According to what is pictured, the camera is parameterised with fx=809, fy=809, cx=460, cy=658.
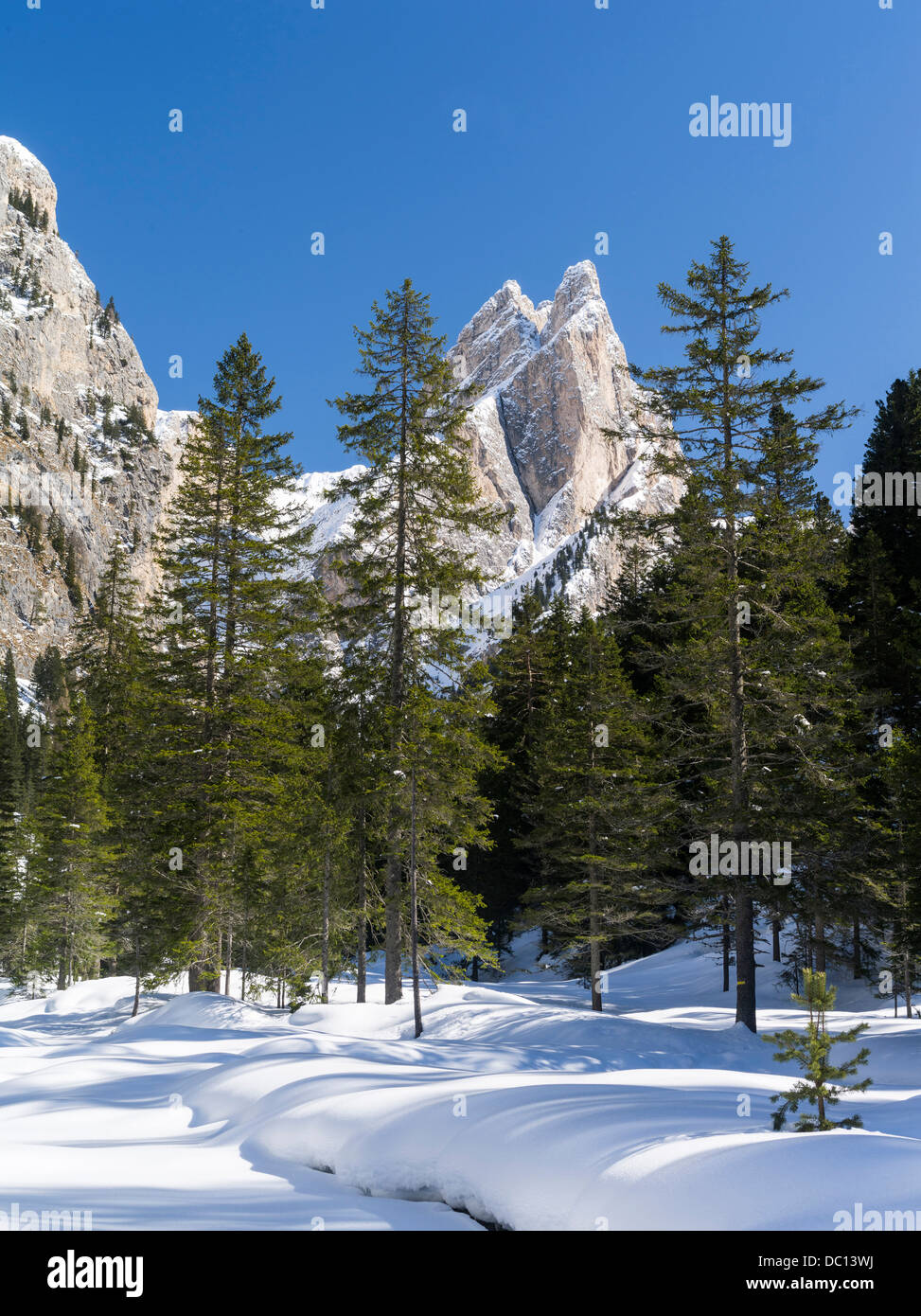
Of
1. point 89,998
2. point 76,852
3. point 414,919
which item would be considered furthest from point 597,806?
point 76,852

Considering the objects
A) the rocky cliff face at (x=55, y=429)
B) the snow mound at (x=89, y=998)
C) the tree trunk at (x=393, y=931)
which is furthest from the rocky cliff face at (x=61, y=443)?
the tree trunk at (x=393, y=931)

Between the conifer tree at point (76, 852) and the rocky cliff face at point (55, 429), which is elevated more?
the rocky cliff face at point (55, 429)

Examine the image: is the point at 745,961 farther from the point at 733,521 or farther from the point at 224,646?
the point at 224,646

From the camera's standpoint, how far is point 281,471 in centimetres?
2348

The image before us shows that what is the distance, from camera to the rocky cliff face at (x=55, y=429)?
392 feet

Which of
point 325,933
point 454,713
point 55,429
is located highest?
point 55,429

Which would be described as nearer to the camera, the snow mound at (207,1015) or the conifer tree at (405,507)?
the snow mound at (207,1015)

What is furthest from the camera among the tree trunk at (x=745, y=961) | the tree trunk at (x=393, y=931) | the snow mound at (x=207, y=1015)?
the tree trunk at (x=393, y=931)

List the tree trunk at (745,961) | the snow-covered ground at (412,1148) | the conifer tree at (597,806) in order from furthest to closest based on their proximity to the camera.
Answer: the conifer tree at (597,806)
the tree trunk at (745,961)
the snow-covered ground at (412,1148)

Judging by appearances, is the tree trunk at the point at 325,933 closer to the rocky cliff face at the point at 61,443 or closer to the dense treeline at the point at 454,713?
the dense treeline at the point at 454,713

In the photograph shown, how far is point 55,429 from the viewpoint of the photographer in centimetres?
13375

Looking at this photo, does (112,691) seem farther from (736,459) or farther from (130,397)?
(130,397)

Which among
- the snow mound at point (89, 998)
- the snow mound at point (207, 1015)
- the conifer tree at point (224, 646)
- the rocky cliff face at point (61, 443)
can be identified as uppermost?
the rocky cliff face at point (61, 443)
